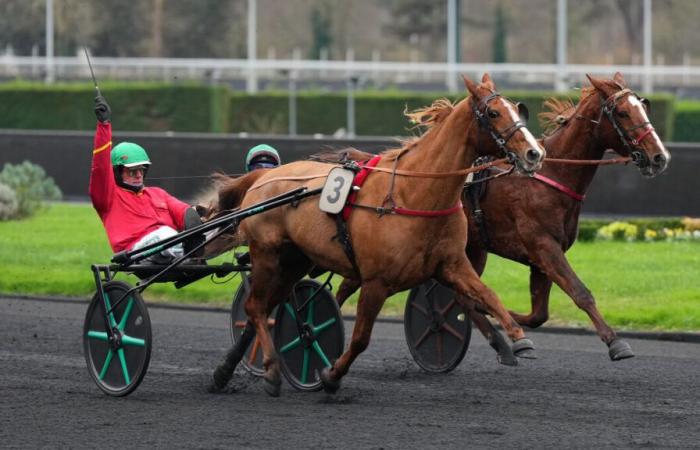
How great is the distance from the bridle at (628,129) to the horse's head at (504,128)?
3.28 ft

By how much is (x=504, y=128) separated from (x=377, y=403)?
158 centimetres

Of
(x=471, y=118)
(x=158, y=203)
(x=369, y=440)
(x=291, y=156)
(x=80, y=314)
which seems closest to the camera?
(x=369, y=440)

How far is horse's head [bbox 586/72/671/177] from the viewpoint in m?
7.73

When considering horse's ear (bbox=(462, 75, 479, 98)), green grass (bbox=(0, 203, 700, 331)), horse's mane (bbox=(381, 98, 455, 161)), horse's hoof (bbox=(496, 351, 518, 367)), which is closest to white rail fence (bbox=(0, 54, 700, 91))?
green grass (bbox=(0, 203, 700, 331))

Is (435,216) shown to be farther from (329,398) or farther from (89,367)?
(89,367)

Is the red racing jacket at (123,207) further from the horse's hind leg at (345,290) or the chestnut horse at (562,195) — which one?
the chestnut horse at (562,195)

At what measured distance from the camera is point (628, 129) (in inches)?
309

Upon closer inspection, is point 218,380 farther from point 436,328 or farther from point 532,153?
point 532,153

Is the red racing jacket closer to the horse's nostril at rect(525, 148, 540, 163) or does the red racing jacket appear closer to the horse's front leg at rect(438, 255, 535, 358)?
the horse's front leg at rect(438, 255, 535, 358)

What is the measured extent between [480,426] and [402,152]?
1.48 metres

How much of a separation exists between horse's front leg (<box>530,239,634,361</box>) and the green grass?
99.4 inches

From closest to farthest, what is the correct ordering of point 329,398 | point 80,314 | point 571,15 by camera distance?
point 329,398 < point 80,314 < point 571,15

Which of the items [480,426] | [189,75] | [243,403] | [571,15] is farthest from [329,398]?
[571,15]

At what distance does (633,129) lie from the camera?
25.7ft
